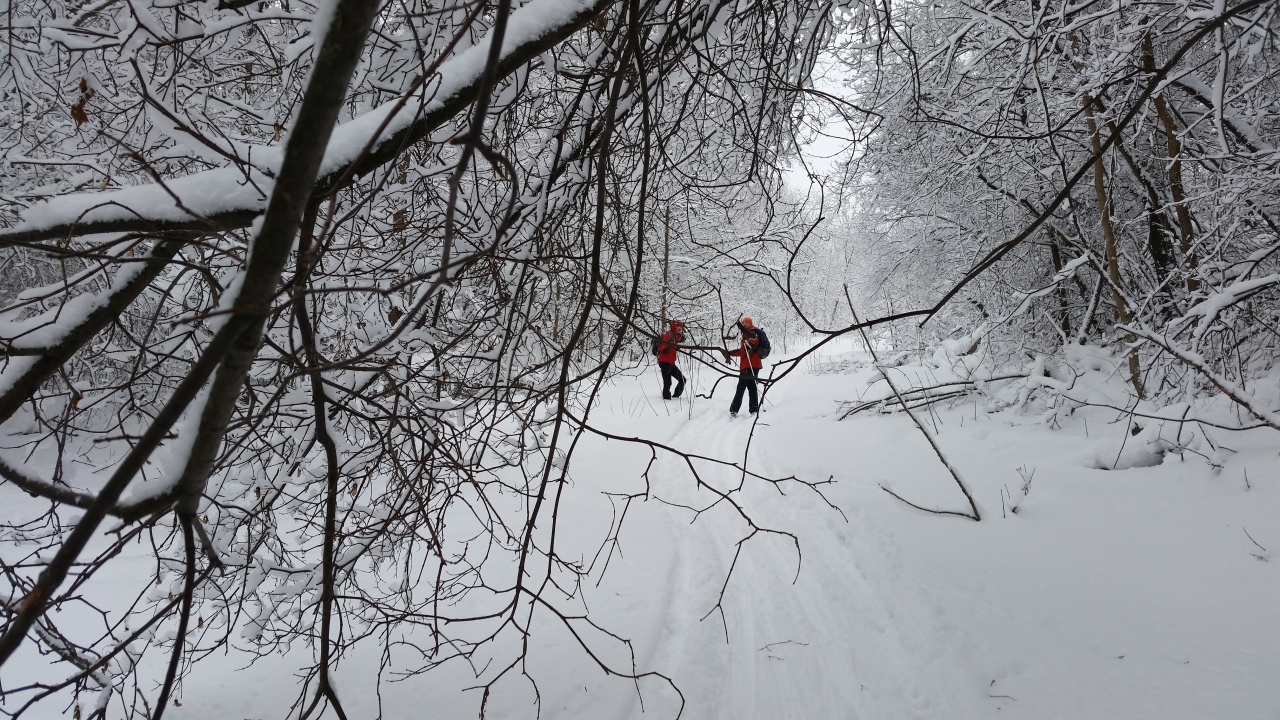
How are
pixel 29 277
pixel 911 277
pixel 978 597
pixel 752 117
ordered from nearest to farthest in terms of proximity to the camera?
pixel 978 597 < pixel 752 117 < pixel 29 277 < pixel 911 277

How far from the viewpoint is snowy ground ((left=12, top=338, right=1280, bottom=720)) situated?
256cm

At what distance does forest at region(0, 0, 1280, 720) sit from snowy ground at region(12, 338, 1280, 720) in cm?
21

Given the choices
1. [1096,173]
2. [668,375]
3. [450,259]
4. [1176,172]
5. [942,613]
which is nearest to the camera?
[450,259]

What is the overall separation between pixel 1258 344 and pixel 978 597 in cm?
378

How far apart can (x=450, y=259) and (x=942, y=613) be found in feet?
10.9

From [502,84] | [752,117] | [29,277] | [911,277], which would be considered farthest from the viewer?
[911,277]

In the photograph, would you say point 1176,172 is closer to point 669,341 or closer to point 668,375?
point 669,341

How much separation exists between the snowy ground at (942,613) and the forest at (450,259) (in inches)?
8.2

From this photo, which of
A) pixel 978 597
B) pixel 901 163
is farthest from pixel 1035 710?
pixel 901 163

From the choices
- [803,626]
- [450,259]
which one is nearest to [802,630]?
[803,626]

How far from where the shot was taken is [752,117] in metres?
3.52

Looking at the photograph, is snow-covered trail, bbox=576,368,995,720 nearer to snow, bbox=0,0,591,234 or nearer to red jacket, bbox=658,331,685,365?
red jacket, bbox=658,331,685,365

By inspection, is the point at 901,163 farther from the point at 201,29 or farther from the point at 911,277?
the point at 201,29

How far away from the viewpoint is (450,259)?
8.59 feet
